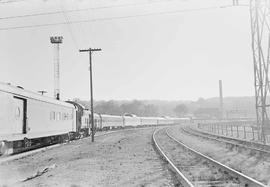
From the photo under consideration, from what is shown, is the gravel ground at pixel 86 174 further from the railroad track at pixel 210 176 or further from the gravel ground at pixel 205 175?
the gravel ground at pixel 205 175

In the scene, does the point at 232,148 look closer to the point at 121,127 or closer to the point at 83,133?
the point at 83,133

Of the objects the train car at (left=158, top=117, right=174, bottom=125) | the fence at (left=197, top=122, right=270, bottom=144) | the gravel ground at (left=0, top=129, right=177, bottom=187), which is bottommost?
the gravel ground at (left=0, top=129, right=177, bottom=187)

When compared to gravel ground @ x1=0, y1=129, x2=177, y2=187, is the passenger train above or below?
above

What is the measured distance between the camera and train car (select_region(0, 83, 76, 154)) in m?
15.1

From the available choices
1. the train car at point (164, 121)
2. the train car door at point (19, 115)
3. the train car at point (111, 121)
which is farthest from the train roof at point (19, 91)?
the train car at point (164, 121)

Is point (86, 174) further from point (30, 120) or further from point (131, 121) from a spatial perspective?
point (131, 121)

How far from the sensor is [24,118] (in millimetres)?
17828

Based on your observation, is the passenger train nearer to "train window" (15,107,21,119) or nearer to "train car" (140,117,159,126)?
"train window" (15,107,21,119)

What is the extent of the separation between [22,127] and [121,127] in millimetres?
→ 56809

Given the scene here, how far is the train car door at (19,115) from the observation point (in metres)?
16.6

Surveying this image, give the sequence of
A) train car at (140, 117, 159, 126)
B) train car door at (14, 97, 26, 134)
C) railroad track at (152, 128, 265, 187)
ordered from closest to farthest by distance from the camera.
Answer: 1. railroad track at (152, 128, 265, 187)
2. train car door at (14, 97, 26, 134)
3. train car at (140, 117, 159, 126)

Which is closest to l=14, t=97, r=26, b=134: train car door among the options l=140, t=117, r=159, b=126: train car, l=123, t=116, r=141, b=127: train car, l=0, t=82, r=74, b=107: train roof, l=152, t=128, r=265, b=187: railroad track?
l=0, t=82, r=74, b=107: train roof

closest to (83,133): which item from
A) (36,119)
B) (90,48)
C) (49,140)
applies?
(90,48)

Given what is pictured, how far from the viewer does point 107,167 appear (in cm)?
1446
